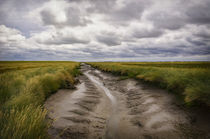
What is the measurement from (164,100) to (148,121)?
292cm

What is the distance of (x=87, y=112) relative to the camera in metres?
6.81

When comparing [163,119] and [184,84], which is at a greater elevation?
[184,84]

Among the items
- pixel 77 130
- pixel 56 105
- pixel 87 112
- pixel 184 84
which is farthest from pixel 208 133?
pixel 56 105

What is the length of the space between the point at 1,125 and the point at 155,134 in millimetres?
5133

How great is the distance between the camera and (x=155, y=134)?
185 inches

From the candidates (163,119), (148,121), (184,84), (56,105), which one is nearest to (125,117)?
(148,121)

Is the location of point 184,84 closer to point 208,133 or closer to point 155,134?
point 208,133

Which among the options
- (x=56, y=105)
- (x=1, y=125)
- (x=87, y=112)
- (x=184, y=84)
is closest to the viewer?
(x=1, y=125)

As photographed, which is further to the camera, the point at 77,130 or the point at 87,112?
the point at 87,112

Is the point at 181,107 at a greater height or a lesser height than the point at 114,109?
greater

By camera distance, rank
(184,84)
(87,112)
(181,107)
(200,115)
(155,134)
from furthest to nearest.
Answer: (184,84)
(87,112)
(181,107)
(200,115)
(155,134)

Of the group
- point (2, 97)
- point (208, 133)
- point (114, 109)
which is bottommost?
point (114, 109)

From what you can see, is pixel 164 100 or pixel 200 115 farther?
pixel 164 100

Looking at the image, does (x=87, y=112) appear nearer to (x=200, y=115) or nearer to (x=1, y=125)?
(x=1, y=125)
